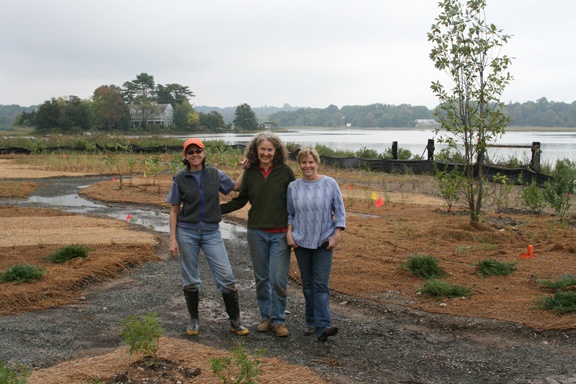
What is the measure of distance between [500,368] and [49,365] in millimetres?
3389

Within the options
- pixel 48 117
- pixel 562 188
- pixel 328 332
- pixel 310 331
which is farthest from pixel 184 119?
pixel 328 332

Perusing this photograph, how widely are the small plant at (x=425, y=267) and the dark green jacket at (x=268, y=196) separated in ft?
8.39

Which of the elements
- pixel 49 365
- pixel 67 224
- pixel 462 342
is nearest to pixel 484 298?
pixel 462 342

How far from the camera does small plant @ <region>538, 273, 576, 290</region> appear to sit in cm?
613

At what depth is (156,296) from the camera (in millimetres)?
6590

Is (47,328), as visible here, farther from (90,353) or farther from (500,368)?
(500,368)

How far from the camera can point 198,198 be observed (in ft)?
16.9

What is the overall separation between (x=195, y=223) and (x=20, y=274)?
114 inches

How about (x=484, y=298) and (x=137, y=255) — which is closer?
(x=484, y=298)

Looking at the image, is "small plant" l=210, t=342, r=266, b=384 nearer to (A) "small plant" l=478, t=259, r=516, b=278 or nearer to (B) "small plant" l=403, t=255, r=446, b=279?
(B) "small plant" l=403, t=255, r=446, b=279

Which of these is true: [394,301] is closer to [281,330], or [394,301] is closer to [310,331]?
[310,331]

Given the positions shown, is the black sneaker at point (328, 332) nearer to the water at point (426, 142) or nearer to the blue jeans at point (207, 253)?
the blue jeans at point (207, 253)

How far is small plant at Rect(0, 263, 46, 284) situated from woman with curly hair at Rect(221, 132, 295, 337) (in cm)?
305

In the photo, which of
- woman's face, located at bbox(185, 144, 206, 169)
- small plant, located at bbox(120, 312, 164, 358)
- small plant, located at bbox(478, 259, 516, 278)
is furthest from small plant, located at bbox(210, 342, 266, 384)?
small plant, located at bbox(478, 259, 516, 278)
